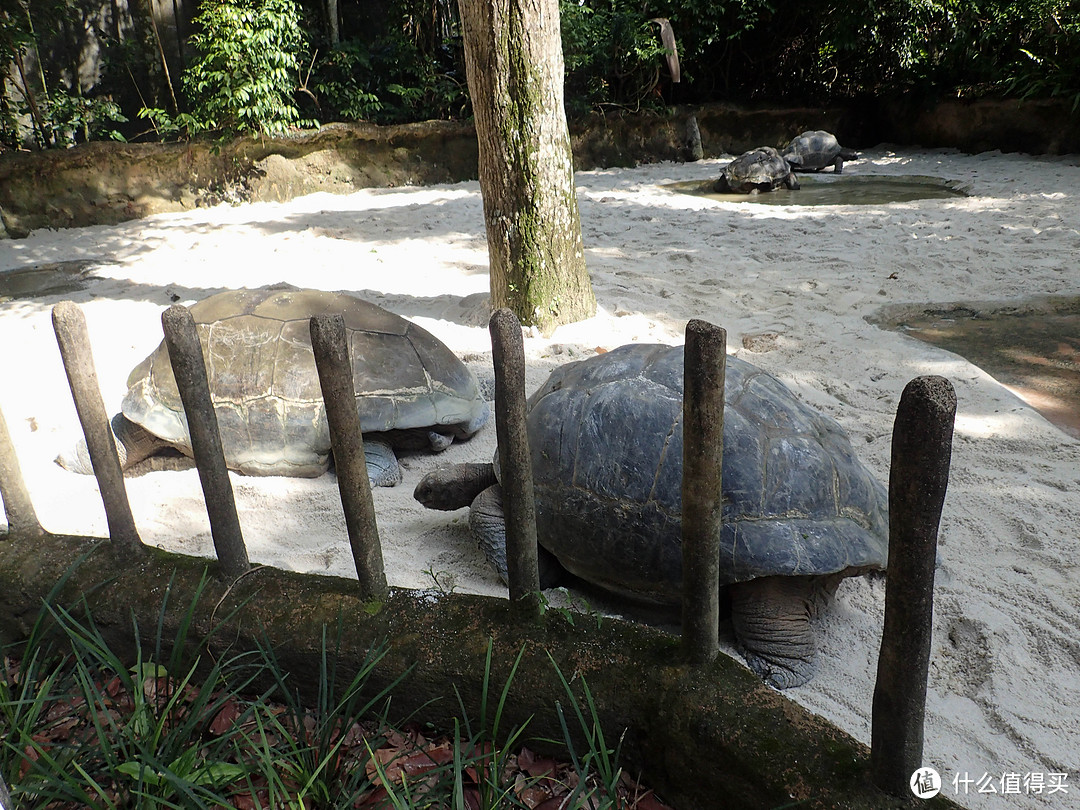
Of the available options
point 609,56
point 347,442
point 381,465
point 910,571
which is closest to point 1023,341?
point 381,465

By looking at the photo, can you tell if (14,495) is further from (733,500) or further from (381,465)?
(733,500)

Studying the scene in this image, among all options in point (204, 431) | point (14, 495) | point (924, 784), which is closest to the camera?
point (924, 784)

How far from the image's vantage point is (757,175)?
32.2 feet

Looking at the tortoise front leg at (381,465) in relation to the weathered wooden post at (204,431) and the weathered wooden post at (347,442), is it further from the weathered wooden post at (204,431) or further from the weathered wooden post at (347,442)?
the weathered wooden post at (347,442)

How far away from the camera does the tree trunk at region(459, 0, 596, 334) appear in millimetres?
4441

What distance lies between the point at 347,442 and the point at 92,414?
27.9 inches

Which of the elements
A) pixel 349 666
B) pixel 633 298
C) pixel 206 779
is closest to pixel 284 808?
pixel 206 779

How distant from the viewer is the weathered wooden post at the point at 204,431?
65.8 inches

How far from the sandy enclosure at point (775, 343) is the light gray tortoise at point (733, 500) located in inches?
10.4

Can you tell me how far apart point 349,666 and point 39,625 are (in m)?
0.80

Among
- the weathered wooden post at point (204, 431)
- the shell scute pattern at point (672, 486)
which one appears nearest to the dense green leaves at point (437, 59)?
the shell scute pattern at point (672, 486)

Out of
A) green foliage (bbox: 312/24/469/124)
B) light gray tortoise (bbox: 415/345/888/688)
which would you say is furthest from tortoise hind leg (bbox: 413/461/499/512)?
green foliage (bbox: 312/24/469/124)

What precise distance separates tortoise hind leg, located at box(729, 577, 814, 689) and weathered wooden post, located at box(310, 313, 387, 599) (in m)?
1.20

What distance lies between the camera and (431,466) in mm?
3631
